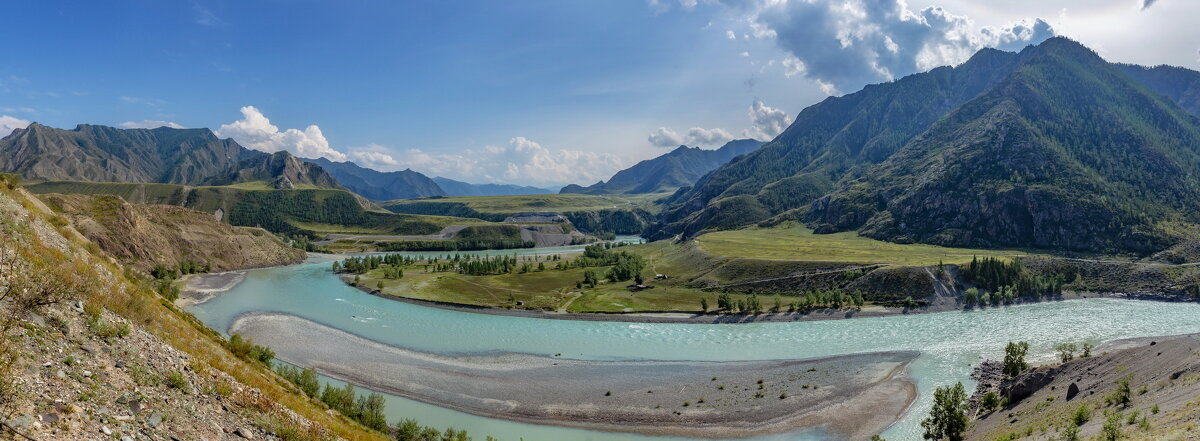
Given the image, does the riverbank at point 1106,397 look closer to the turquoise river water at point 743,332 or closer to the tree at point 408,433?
the turquoise river water at point 743,332

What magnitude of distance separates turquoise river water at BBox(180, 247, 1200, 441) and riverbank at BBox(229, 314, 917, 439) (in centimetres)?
365

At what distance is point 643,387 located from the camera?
2648 inches

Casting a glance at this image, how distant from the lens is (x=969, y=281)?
130 meters

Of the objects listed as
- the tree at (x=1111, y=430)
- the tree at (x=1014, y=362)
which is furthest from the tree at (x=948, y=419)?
the tree at (x=1014, y=362)

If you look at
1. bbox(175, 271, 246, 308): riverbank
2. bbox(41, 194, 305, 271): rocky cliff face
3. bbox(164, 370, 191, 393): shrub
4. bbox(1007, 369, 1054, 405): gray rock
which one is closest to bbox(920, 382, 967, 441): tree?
bbox(1007, 369, 1054, 405): gray rock

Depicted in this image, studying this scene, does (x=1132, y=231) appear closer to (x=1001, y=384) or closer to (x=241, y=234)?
(x=1001, y=384)

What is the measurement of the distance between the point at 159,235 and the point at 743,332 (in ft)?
546

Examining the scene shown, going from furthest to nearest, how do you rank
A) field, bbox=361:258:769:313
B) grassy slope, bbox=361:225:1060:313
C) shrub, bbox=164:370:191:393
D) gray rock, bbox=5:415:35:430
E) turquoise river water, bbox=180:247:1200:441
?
grassy slope, bbox=361:225:1060:313
field, bbox=361:258:769:313
turquoise river water, bbox=180:247:1200:441
shrub, bbox=164:370:191:393
gray rock, bbox=5:415:35:430

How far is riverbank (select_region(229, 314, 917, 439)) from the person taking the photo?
56.8m

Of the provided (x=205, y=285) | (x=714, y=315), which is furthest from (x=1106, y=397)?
(x=205, y=285)

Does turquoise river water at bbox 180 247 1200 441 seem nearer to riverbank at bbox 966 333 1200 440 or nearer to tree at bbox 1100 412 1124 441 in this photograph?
riverbank at bbox 966 333 1200 440

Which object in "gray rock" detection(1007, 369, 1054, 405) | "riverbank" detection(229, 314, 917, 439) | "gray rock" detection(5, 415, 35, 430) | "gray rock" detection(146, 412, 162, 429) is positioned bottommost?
"riverbank" detection(229, 314, 917, 439)

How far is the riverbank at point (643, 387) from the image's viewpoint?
56781 mm

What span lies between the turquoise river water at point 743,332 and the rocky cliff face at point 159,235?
39169 millimetres
